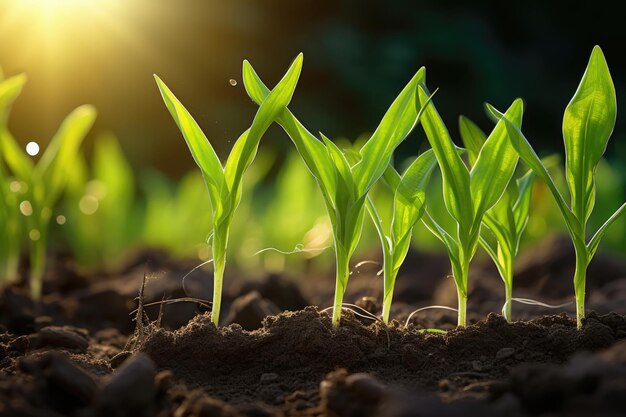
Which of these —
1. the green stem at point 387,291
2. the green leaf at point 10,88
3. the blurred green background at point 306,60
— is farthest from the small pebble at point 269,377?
the blurred green background at point 306,60

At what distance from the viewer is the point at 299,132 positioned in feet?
5.25

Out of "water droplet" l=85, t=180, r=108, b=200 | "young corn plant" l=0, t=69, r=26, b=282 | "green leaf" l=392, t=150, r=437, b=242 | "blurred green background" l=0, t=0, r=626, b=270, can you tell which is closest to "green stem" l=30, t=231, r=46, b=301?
"young corn plant" l=0, t=69, r=26, b=282

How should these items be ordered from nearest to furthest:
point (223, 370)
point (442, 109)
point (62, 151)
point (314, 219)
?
point (223, 370) → point (62, 151) → point (314, 219) → point (442, 109)

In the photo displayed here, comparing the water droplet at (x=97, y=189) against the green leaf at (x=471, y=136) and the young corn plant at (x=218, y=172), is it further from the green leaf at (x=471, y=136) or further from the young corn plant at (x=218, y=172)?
the green leaf at (x=471, y=136)

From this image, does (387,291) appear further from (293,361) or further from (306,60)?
(306,60)

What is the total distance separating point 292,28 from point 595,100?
22.5 ft

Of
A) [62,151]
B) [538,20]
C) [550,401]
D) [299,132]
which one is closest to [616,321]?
[550,401]

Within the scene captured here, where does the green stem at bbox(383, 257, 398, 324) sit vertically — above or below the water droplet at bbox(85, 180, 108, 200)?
below

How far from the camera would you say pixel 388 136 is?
1663 mm

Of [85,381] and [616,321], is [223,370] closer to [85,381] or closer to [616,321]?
[85,381]

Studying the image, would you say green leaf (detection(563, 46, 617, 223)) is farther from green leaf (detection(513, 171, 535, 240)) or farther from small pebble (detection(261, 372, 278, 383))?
small pebble (detection(261, 372, 278, 383))

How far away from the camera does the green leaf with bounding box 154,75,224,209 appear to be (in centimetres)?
167

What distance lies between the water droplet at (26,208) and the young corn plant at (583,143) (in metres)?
1.99

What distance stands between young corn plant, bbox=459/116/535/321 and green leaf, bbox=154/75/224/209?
67 centimetres
